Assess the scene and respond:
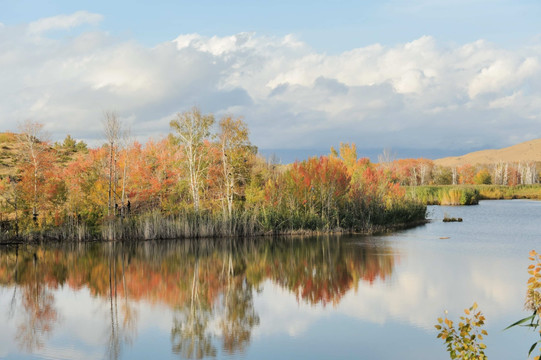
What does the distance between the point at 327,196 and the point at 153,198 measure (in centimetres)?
770

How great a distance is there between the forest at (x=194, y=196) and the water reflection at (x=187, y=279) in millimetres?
1297

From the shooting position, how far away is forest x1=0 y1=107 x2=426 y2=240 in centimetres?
2025

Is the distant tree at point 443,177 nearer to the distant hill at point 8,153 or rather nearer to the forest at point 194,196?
the forest at point 194,196

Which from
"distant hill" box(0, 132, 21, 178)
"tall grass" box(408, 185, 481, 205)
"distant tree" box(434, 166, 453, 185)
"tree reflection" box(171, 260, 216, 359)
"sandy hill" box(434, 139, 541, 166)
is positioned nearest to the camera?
"tree reflection" box(171, 260, 216, 359)

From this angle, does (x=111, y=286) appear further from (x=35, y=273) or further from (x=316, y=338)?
(x=316, y=338)

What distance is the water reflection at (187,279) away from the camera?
832cm

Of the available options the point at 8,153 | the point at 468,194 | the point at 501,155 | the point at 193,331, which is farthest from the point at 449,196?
the point at 501,155

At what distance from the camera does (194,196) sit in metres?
21.9

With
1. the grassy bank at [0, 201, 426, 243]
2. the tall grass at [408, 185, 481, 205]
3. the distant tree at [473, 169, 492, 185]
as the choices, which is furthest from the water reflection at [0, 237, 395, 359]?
the distant tree at [473, 169, 492, 185]

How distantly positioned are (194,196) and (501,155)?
114691 millimetres

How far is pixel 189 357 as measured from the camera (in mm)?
6938

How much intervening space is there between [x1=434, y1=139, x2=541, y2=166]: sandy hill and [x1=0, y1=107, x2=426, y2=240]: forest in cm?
9618

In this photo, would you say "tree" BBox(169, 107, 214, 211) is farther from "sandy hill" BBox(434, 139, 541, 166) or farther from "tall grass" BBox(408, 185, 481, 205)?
"sandy hill" BBox(434, 139, 541, 166)

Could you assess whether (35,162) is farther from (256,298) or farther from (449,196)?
(449,196)
